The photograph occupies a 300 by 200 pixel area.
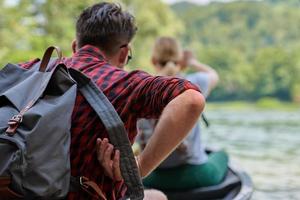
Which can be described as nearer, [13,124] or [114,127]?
[13,124]

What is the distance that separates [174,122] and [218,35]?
22.3 metres

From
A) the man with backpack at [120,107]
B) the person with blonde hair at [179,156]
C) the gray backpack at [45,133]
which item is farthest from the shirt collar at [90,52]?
the person with blonde hair at [179,156]

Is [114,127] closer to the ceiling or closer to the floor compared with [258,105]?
closer to the ceiling

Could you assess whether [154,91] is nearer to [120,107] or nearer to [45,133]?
[120,107]

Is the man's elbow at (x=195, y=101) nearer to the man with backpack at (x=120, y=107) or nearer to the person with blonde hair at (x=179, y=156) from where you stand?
the man with backpack at (x=120, y=107)

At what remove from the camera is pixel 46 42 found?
1048 cm

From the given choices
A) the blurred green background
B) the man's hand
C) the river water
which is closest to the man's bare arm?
the man's hand

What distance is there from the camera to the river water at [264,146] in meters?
5.04

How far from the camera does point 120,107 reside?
117cm

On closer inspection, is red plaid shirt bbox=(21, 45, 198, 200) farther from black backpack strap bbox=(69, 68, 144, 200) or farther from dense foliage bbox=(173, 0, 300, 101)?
dense foliage bbox=(173, 0, 300, 101)

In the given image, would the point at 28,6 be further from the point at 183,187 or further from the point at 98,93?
the point at 98,93

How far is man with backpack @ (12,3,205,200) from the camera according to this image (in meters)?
1.13

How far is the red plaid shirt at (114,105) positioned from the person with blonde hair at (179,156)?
1.41 m

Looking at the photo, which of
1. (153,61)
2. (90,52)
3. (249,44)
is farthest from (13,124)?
(249,44)
